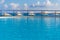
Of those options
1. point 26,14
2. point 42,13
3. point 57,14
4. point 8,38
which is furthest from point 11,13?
point 8,38

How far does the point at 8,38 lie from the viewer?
4477mm

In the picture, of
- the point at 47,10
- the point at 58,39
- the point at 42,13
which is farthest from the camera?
the point at 42,13

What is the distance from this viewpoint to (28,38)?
4.50 m

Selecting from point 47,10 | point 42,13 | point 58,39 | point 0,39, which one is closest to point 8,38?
point 0,39

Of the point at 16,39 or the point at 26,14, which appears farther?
the point at 26,14

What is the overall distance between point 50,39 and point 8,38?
104 cm

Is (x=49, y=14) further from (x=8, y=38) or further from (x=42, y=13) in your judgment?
(x=8, y=38)

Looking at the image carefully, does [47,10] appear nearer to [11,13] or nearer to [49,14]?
[49,14]

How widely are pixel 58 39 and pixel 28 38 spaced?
75 centimetres

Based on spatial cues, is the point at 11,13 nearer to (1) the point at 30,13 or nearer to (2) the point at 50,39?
(1) the point at 30,13

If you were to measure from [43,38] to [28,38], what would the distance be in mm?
376

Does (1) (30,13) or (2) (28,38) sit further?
(1) (30,13)

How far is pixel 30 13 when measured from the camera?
15.6 meters

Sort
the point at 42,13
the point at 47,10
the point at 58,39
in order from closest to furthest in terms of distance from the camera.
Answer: the point at 58,39
the point at 47,10
the point at 42,13
